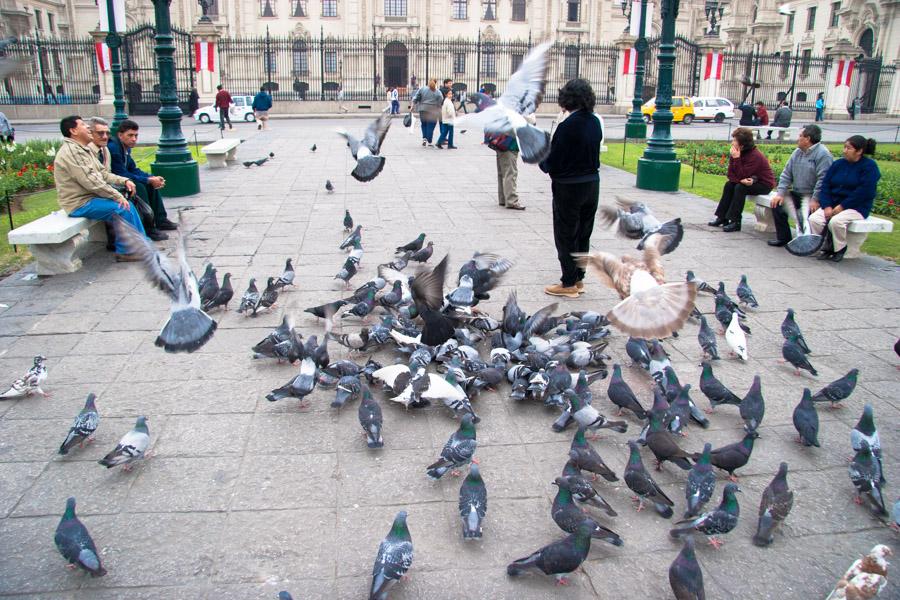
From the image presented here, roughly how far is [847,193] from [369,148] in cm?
513

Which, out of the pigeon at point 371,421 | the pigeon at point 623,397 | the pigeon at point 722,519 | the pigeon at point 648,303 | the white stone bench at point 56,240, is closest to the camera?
the pigeon at point 722,519

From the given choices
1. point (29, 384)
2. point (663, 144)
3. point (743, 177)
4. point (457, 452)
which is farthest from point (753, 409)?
point (663, 144)

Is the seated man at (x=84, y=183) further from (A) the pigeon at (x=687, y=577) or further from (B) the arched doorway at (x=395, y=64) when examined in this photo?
(B) the arched doorway at (x=395, y=64)

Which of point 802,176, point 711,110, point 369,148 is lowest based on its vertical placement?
point 802,176

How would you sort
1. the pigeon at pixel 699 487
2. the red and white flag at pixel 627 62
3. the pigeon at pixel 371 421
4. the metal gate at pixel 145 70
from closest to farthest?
the pigeon at pixel 699 487 → the pigeon at pixel 371 421 → the red and white flag at pixel 627 62 → the metal gate at pixel 145 70

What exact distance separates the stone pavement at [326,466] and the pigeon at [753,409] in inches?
4.4

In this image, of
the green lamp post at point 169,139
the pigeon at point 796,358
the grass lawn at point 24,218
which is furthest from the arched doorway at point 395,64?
the pigeon at point 796,358

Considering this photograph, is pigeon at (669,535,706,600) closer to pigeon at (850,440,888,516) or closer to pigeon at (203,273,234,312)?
pigeon at (850,440,888,516)

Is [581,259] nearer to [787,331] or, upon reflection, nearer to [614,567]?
[787,331]

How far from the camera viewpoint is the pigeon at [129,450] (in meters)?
3.26

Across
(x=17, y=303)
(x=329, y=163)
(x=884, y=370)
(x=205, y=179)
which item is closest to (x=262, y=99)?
(x=329, y=163)

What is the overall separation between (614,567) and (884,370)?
9.84ft

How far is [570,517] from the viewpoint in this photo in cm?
282

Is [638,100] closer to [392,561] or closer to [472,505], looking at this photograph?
[472,505]
